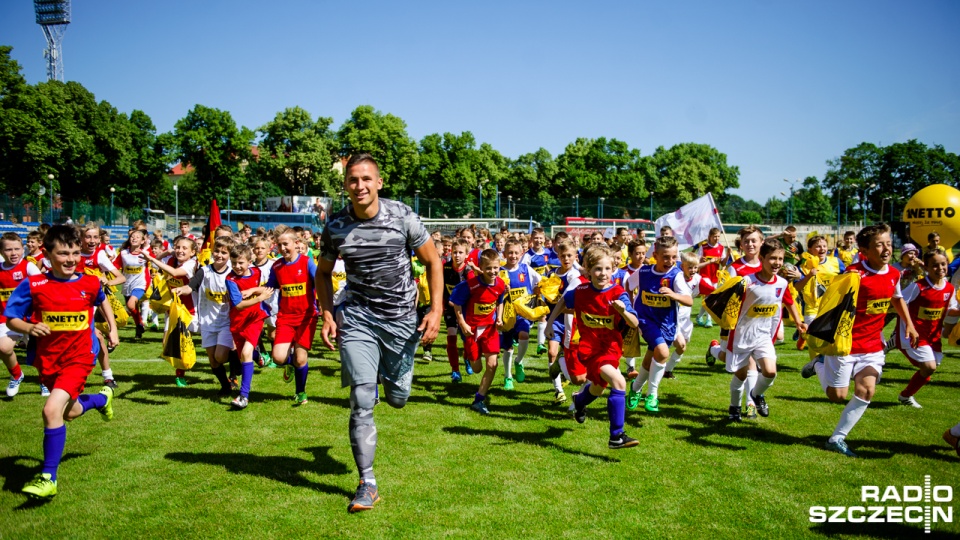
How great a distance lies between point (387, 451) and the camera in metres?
5.99

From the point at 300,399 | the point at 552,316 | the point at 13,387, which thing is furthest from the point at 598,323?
the point at 13,387

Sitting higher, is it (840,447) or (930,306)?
(930,306)

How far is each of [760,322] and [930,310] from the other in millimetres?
2808

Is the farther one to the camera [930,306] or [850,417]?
[930,306]

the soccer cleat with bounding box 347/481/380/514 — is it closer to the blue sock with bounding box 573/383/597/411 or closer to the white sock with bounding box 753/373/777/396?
the blue sock with bounding box 573/383/597/411

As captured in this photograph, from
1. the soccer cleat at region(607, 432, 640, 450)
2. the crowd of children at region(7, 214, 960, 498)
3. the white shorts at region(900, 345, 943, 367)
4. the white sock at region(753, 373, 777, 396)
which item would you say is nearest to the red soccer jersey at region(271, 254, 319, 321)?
the crowd of children at region(7, 214, 960, 498)

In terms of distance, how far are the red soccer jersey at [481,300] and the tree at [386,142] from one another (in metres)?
56.9

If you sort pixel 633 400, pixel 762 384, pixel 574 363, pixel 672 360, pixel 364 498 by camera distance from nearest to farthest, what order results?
pixel 364 498 → pixel 574 363 → pixel 762 384 → pixel 633 400 → pixel 672 360

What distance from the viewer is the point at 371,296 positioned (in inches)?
189

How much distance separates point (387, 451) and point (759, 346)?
4.19 m

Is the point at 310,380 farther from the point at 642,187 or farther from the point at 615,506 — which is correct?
the point at 642,187

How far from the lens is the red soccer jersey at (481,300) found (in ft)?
25.5

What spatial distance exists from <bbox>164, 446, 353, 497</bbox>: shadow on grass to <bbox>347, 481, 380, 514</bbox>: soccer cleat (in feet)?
1.33

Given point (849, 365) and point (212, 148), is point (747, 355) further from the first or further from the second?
point (212, 148)
